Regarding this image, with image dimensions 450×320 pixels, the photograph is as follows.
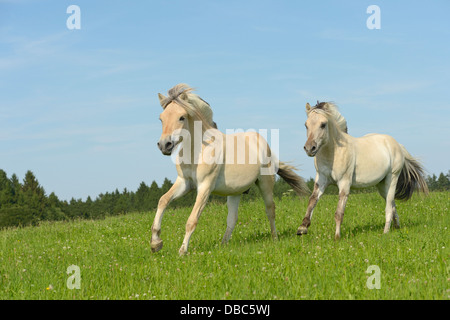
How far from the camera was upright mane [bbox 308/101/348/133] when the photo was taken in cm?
944

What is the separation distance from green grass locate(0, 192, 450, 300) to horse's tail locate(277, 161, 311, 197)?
1129 millimetres

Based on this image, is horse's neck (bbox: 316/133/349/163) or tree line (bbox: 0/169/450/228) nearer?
horse's neck (bbox: 316/133/349/163)

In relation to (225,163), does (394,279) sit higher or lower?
lower

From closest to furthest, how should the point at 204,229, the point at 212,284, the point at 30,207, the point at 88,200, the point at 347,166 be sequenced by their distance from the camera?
the point at 212,284
the point at 347,166
the point at 204,229
the point at 30,207
the point at 88,200

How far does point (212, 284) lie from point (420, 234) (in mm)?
5857

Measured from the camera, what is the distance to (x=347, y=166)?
386 inches

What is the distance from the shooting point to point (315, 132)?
909cm

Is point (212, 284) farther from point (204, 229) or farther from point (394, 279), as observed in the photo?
point (204, 229)

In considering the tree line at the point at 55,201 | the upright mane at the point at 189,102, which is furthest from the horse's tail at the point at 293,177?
the tree line at the point at 55,201

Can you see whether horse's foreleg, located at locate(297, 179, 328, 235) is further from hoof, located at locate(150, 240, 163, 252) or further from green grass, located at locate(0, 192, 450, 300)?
hoof, located at locate(150, 240, 163, 252)

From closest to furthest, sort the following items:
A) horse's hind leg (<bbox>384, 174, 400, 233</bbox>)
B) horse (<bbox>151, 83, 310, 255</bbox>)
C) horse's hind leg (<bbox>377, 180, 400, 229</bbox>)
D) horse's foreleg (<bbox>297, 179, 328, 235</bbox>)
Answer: horse (<bbox>151, 83, 310, 255</bbox>)
horse's foreleg (<bbox>297, 179, 328, 235</bbox>)
horse's hind leg (<bbox>384, 174, 400, 233</bbox>)
horse's hind leg (<bbox>377, 180, 400, 229</bbox>)

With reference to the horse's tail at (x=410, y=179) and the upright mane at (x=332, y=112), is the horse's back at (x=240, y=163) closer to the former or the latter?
the upright mane at (x=332, y=112)

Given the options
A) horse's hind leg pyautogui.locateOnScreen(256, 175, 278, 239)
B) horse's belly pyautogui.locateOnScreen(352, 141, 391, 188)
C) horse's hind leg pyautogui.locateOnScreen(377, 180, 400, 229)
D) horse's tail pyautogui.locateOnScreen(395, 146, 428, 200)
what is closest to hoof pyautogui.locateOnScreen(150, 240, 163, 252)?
horse's hind leg pyautogui.locateOnScreen(256, 175, 278, 239)
